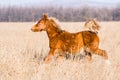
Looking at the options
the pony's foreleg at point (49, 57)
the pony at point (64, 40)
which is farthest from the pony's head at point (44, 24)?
the pony's foreleg at point (49, 57)

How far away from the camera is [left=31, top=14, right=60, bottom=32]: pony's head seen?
→ 7.79 metres

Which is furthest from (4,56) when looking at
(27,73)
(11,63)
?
(27,73)

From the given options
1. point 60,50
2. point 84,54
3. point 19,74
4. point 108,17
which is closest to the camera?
point 19,74

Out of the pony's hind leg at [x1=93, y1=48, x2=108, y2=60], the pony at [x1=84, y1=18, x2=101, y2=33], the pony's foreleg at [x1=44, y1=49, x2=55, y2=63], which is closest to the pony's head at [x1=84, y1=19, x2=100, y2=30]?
the pony at [x1=84, y1=18, x2=101, y2=33]

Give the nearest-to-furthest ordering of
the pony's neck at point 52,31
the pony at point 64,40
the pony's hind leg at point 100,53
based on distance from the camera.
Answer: the pony at point 64,40, the pony's neck at point 52,31, the pony's hind leg at point 100,53

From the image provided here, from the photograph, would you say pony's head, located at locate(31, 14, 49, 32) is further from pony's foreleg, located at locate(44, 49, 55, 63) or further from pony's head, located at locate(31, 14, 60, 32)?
pony's foreleg, located at locate(44, 49, 55, 63)

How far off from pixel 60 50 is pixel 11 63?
5.80 ft

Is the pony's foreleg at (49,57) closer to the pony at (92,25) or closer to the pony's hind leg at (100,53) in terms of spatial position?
the pony's hind leg at (100,53)

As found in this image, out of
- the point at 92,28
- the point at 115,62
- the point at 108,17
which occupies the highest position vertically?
the point at 92,28

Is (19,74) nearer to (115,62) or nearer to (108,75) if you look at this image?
(108,75)

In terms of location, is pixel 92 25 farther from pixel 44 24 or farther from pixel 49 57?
pixel 49 57

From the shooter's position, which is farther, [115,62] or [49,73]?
[115,62]

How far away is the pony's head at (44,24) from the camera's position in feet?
25.6

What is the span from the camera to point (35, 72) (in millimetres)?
5996
